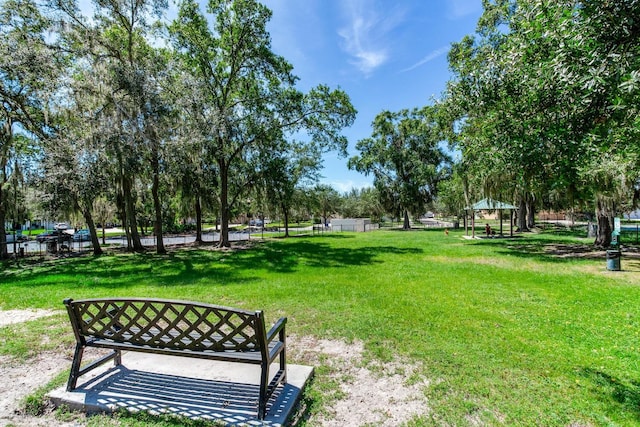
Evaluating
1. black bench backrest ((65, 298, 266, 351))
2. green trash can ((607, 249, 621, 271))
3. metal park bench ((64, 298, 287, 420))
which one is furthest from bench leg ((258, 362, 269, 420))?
green trash can ((607, 249, 621, 271))

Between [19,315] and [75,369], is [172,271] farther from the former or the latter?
[75,369]

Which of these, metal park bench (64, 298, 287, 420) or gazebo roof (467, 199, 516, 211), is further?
gazebo roof (467, 199, 516, 211)

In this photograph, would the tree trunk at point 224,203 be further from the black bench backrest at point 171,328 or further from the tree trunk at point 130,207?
the black bench backrest at point 171,328

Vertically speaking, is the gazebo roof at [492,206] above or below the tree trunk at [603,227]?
above

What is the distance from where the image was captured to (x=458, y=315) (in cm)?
508

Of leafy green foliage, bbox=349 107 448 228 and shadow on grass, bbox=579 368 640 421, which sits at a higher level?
leafy green foliage, bbox=349 107 448 228

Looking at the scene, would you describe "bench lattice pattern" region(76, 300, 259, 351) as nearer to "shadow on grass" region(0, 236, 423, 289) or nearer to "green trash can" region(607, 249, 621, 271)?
"shadow on grass" region(0, 236, 423, 289)

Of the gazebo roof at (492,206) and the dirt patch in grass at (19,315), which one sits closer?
the dirt patch in grass at (19,315)

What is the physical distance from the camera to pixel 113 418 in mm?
2469

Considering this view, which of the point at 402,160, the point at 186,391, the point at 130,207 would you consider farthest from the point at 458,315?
the point at 402,160

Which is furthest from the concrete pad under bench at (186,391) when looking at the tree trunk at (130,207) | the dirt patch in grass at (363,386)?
the tree trunk at (130,207)

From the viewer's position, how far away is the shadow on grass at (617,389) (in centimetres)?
267

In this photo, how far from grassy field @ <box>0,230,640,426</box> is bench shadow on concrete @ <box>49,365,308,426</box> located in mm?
398

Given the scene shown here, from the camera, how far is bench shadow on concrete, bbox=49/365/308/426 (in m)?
2.48
